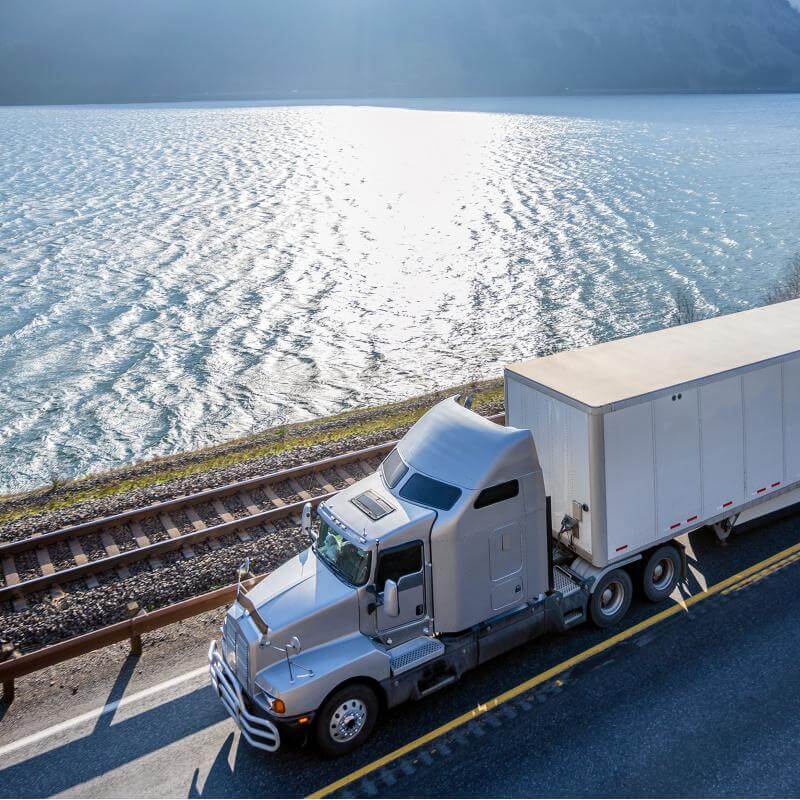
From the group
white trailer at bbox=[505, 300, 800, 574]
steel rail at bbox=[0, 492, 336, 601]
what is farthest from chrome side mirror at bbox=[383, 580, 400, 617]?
steel rail at bbox=[0, 492, 336, 601]

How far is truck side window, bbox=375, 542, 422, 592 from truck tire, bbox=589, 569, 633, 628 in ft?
11.0

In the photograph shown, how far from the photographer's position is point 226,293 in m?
43.9

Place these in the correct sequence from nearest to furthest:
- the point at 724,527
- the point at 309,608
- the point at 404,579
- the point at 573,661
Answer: the point at 309,608 → the point at 404,579 → the point at 573,661 → the point at 724,527

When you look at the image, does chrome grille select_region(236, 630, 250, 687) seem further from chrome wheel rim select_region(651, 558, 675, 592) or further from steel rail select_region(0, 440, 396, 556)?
steel rail select_region(0, 440, 396, 556)

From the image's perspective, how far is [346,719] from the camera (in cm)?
1009

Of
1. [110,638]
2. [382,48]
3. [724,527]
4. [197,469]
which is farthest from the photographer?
[382,48]

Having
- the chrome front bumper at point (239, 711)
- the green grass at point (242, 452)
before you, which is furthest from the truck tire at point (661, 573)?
the green grass at point (242, 452)

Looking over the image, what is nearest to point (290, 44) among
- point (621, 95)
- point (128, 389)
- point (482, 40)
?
point (482, 40)

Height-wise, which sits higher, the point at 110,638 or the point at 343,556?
the point at 343,556

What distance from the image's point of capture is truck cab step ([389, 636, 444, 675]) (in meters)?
10.3

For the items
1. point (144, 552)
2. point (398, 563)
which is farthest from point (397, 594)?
point (144, 552)

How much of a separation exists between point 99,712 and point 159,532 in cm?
537

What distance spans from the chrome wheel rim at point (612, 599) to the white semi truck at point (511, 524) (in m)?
0.03

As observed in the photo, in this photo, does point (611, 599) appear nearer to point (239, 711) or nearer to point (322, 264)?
point (239, 711)
